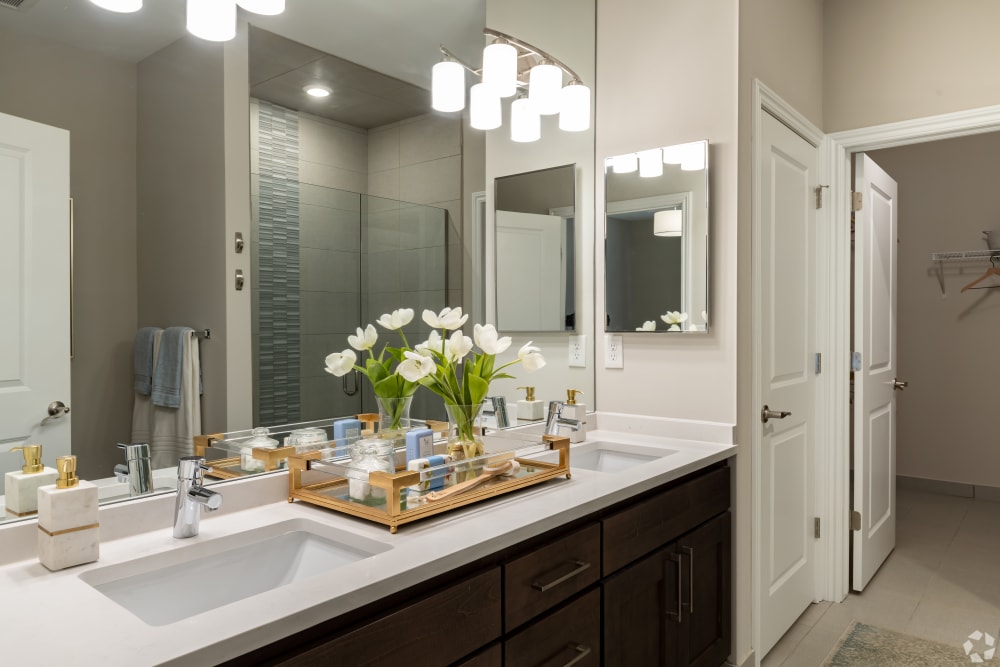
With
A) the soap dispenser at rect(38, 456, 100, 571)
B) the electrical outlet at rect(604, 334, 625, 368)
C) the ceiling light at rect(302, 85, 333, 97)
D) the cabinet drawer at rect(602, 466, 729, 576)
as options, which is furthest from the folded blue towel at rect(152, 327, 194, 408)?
the electrical outlet at rect(604, 334, 625, 368)

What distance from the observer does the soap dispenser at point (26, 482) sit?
45.7 inches

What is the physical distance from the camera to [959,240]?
15.0 feet

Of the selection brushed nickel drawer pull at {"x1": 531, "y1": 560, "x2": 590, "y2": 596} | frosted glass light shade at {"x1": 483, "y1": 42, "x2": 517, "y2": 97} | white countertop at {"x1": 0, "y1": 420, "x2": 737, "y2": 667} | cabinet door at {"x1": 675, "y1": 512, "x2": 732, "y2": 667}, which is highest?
frosted glass light shade at {"x1": 483, "y1": 42, "x2": 517, "y2": 97}

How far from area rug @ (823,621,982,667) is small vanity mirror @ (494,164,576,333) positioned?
158 cm

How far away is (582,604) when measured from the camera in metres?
1.53

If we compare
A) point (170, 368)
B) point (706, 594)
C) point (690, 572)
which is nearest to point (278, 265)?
point (170, 368)

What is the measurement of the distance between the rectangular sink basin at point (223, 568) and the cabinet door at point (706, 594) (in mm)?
1047

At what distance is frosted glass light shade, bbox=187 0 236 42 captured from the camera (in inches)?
55.5

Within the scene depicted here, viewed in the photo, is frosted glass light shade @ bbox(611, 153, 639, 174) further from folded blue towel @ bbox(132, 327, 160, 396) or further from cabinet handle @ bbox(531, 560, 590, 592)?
folded blue towel @ bbox(132, 327, 160, 396)

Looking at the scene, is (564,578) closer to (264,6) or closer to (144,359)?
(144,359)

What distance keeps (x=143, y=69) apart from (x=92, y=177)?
0.82 feet

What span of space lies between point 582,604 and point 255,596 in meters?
0.80

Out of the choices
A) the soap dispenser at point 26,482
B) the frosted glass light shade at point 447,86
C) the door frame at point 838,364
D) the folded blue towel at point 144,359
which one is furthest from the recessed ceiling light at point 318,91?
the door frame at point 838,364

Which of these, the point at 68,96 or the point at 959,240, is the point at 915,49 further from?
the point at 68,96
